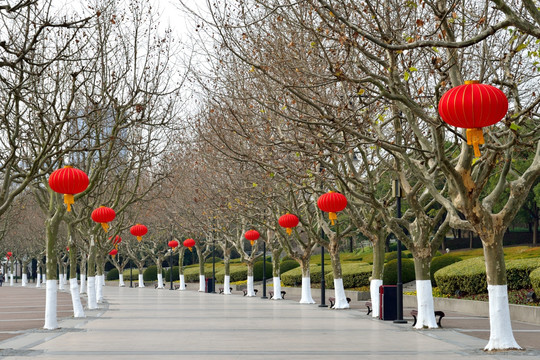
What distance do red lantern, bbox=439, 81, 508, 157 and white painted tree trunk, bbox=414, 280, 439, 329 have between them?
9624 mm

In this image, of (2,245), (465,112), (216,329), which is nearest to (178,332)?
(216,329)

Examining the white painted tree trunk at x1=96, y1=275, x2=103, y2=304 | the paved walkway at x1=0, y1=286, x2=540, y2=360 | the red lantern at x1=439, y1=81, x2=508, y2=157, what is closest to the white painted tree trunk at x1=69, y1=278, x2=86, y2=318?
the paved walkway at x1=0, y1=286, x2=540, y2=360

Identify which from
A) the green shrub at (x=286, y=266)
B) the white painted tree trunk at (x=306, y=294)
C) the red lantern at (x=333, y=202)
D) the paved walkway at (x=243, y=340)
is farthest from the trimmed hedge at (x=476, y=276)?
the green shrub at (x=286, y=266)

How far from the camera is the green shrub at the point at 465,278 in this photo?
27500 millimetres

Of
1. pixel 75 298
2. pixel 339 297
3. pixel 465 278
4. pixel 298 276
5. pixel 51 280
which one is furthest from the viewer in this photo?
pixel 298 276

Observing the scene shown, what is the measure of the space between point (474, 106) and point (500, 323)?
6.09 m

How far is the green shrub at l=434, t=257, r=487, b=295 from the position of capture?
27.5 m

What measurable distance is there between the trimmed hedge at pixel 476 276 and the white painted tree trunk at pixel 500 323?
378 inches

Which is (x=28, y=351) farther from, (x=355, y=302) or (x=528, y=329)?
(x=355, y=302)

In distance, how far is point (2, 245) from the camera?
79.2 meters

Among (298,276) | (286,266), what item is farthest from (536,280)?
(286,266)

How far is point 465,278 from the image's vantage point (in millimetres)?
28109

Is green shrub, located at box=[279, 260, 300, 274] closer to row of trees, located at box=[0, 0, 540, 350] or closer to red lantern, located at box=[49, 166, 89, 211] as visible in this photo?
row of trees, located at box=[0, 0, 540, 350]

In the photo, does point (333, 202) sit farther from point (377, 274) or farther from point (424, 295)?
point (377, 274)
